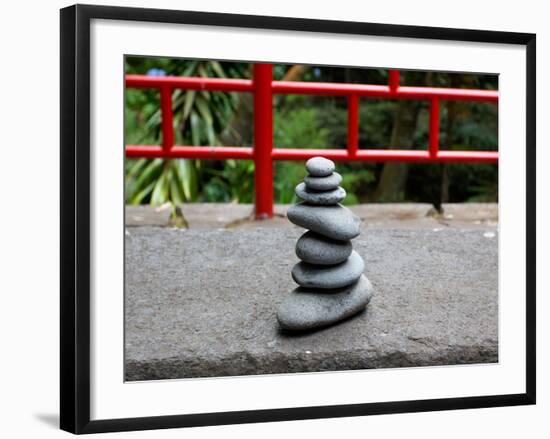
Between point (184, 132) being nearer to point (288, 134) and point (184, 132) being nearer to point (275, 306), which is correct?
point (288, 134)

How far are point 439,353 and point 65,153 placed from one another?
1418 mm

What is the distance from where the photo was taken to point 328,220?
116 inches

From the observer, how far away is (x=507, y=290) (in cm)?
295

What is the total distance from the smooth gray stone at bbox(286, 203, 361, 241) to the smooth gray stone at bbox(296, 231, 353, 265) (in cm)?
4

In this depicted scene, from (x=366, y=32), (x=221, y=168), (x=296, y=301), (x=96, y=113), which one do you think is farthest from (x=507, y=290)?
(x=221, y=168)

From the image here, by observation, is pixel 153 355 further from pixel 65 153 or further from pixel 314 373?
pixel 65 153

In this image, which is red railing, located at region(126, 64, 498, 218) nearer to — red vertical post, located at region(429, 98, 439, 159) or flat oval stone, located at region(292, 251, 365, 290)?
red vertical post, located at region(429, 98, 439, 159)

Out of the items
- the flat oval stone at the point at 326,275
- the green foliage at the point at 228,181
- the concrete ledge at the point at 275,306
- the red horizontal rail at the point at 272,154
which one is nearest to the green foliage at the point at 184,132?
the green foliage at the point at 228,181

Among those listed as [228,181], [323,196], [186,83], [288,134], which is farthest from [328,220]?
[288,134]

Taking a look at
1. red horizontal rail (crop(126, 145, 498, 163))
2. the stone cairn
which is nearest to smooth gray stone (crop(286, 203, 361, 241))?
the stone cairn

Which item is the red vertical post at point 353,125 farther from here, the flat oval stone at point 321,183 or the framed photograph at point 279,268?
the flat oval stone at point 321,183

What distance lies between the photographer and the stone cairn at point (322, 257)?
2949 mm

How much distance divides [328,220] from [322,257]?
13cm

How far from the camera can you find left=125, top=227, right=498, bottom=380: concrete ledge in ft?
9.45
